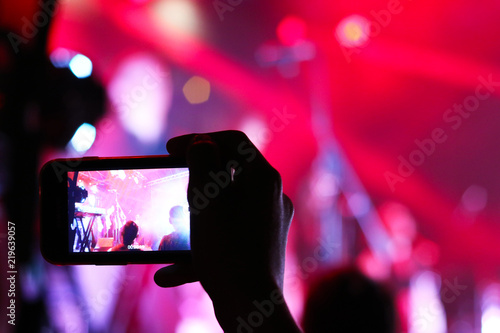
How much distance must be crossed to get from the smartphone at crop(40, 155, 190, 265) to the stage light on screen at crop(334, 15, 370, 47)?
2278 millimetres

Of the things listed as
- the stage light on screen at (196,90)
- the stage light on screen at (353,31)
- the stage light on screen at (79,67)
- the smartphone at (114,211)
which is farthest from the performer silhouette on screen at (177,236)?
the stage light on screen at (353,31)

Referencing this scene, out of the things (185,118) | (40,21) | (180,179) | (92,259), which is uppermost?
(185,118)

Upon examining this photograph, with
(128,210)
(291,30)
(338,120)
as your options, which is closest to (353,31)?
(291,30)

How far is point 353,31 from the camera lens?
2.69 m

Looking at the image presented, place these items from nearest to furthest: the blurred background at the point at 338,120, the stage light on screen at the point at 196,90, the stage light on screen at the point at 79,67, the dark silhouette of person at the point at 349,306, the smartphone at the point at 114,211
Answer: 1. the dark silhouette of person at the point at 349,306
2. the smartphone at the point at 114,211
3. the stage light on screen at the point at 79,67
4. the blurred background at the point at 338,120
5. the stage light on screen at the point at 196,90

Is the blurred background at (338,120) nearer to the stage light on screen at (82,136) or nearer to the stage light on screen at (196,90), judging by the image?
the stage light on screen at (196,90)

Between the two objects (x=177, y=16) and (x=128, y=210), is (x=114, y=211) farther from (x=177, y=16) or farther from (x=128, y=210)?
(x=177, y=16)

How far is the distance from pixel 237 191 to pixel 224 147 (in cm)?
7

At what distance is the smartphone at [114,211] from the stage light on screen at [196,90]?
1.94m

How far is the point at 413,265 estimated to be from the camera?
2.68 metres

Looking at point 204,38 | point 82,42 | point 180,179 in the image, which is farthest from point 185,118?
point 180,179

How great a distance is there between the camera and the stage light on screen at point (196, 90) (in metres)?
2.63

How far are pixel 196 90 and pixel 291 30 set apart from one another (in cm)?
75

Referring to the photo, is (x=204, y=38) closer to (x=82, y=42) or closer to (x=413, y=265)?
(x=82, y=42)
